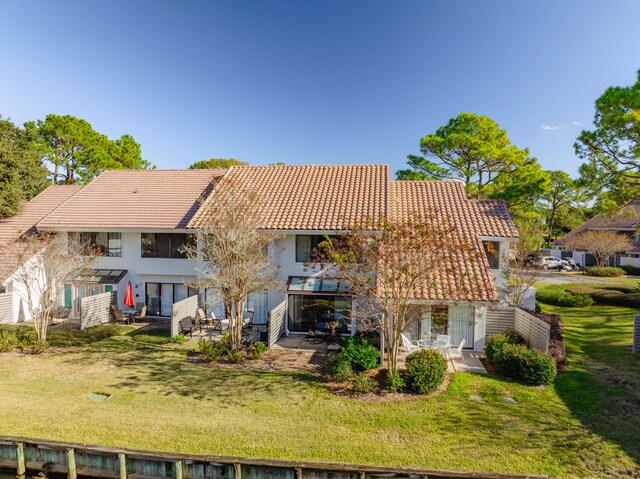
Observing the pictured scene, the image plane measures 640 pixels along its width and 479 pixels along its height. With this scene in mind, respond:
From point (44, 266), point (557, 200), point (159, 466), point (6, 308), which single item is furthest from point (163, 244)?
point (557, 200)

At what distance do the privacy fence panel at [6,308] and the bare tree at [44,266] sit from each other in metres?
0.71

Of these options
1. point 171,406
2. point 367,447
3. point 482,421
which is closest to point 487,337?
point 482,421

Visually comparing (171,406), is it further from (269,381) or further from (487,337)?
(487,337)

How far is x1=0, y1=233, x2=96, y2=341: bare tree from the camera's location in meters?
20.4

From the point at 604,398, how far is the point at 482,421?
19.2 feet

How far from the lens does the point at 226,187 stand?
81.6ft

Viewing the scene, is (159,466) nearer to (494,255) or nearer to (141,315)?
(141,315)

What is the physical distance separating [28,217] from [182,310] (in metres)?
17.5

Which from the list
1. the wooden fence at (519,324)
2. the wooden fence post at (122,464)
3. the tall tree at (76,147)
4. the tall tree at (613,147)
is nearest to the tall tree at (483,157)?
the tall tree at (613,147)

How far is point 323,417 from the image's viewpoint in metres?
12.5

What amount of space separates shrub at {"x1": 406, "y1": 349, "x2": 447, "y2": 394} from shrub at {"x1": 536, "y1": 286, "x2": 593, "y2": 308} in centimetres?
2242

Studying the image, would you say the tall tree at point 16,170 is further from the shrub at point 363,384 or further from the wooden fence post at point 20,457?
the shrub at point 363,384

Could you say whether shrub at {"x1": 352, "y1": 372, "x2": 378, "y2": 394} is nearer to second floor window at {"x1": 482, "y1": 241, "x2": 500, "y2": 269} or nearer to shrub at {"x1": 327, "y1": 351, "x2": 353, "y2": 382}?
shrub at {"x1": 327, "y1": 351, "x2": 353, "y2": 382}

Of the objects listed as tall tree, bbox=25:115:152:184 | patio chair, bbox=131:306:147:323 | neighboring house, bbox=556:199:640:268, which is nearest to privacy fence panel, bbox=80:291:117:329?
patio chair, bbox=131:306:147:323
